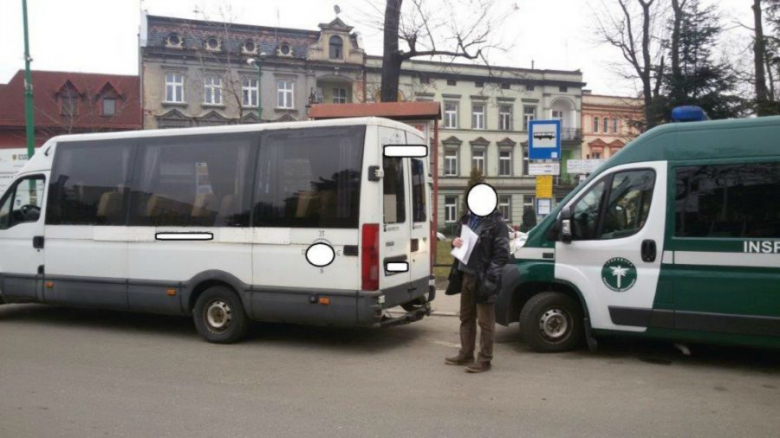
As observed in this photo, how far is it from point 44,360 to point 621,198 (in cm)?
653

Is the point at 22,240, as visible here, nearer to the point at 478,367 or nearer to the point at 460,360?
the point at 460,360

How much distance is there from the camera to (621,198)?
6.71 metres

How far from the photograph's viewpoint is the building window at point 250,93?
1683 inches

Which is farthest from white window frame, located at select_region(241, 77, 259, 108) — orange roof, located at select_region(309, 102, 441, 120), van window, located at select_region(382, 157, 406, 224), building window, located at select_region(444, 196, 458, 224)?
van window, located at select_region(382, 157, 406, 224)

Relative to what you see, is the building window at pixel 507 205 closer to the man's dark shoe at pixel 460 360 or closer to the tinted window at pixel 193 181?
the tinted window at pixel 193 181

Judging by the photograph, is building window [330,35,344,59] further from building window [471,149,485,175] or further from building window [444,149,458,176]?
building window [471,149,485,175]

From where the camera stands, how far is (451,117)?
51.2 m

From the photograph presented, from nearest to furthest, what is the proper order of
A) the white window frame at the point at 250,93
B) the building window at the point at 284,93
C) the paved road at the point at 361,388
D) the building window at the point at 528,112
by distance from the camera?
the paved road at the point at 361,388 < the white window frame at the point at 250,93 < the building window at the point at 284,93 < the building window at the point at 528,112

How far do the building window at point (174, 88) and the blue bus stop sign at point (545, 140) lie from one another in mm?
36363

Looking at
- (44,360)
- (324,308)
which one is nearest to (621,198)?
(324,308)

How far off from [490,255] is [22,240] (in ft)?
22.2

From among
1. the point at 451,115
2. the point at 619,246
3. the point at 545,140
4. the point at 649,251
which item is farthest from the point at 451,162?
the point at 649,251

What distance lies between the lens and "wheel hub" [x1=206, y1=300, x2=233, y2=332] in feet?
24.8

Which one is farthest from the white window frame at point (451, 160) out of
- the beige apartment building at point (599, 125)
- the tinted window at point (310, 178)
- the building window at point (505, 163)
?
the tinted window at point (310, 178)
